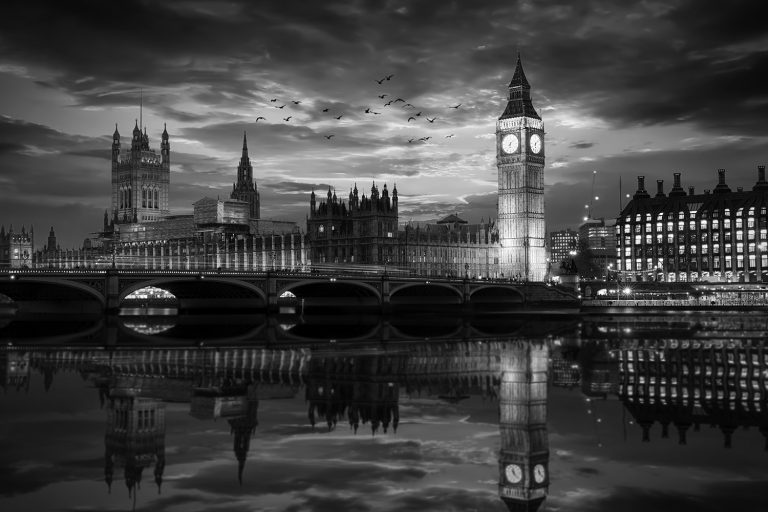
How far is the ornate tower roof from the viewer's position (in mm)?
163750

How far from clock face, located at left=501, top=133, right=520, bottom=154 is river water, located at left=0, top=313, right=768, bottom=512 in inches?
4404

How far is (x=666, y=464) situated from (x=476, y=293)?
329 ft

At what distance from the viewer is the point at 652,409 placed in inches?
1192

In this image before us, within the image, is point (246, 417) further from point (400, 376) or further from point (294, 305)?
point (294, 305)

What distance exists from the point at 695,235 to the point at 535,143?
130ft

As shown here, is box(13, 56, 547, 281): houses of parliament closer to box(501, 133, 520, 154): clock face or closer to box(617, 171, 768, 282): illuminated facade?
box(501, 133, 520, 154): clock face

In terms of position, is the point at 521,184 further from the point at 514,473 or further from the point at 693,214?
the point at 514,473

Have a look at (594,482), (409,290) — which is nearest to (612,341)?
(594,482)

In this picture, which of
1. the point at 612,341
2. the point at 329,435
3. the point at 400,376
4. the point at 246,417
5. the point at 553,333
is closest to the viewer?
the point at 329,435

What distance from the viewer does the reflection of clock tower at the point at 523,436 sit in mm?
19984

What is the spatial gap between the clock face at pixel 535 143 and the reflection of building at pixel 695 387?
4430 inches

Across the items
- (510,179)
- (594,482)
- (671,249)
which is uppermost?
(510,179)

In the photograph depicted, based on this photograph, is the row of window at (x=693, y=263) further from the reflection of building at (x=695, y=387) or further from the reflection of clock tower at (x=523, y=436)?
the reflection of clock tower at (x=523, y=436)

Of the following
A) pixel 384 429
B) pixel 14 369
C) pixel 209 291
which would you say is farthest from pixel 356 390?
pixel 209 291
